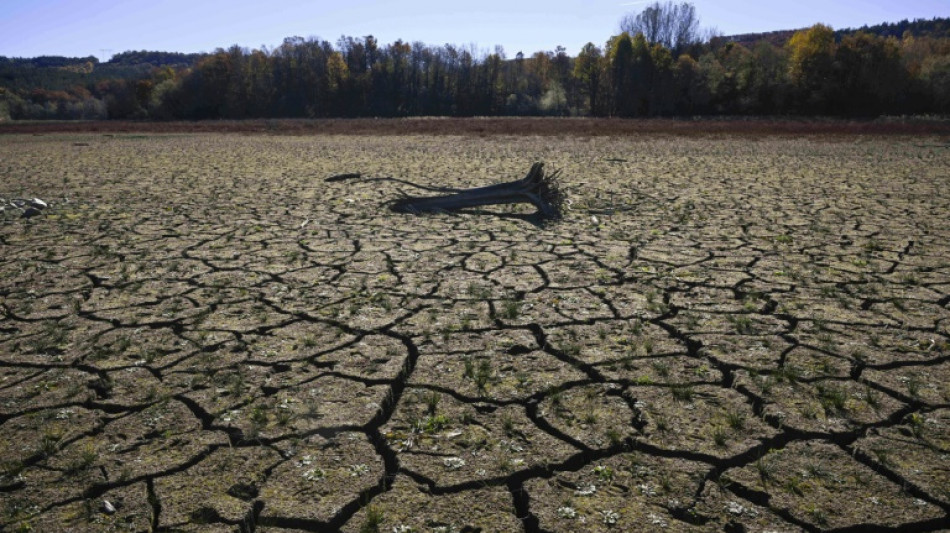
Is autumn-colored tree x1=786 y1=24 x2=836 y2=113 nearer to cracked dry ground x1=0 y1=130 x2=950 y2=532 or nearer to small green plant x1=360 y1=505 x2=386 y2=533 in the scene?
cracked dry ground x1=0 y1=130 x2=950 y2=532

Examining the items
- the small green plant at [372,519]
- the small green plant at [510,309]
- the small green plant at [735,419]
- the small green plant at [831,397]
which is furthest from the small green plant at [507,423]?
the small green plant at [831,397]

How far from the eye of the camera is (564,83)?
64.5m

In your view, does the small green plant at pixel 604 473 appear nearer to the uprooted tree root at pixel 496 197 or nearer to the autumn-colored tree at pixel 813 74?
the uprooted tree root at pixel 496 197

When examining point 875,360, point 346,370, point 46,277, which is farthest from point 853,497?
point 46,277

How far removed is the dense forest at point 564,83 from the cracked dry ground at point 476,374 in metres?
41.4

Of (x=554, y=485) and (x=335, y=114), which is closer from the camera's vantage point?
(x=554, y=485)

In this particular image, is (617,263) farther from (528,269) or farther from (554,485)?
(554,485)

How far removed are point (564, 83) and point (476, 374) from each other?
6559 cm

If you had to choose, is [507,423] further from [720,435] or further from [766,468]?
[766,468]

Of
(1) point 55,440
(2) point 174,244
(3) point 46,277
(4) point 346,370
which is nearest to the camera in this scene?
(1) point 55,440

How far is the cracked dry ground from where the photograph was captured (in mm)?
2162

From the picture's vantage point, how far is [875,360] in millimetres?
3252

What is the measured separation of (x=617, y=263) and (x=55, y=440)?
13.9 ft

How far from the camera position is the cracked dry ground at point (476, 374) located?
216cm
